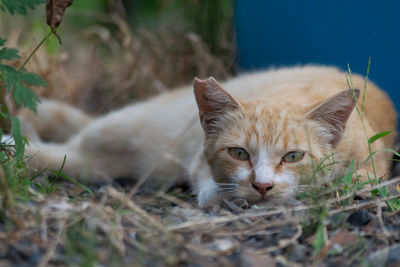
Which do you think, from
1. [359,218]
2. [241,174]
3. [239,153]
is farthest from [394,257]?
[239,153]

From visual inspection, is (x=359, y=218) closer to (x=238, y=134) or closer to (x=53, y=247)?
(x=238, y=134)

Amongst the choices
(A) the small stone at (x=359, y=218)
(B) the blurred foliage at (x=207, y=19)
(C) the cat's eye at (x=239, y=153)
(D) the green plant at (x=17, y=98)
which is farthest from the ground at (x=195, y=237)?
(B) the blurred foliage at (x=207, y=19)

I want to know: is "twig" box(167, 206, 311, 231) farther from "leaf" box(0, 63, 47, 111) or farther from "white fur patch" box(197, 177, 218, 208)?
"leaf" box(0, 63, 47, 111)

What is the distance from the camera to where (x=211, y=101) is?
269 cm

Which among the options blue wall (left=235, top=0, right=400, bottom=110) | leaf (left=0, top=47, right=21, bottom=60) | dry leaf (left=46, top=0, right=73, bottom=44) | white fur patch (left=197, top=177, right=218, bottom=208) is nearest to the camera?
leaf (left=0, top=47, right=21, bottom=60)

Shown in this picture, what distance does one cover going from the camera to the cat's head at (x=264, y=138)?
239 centimetres

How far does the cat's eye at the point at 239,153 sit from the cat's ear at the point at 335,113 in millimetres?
428

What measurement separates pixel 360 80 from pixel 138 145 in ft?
6.20

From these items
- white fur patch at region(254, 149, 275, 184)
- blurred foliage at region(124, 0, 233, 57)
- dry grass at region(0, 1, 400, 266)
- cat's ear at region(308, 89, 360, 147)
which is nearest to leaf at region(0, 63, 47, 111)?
dry grass at region(0, 1, 400, 266)

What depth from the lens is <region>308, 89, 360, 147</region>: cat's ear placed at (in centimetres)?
245

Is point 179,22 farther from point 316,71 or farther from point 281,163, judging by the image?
point 281,163

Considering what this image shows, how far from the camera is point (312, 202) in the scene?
2.00 meters

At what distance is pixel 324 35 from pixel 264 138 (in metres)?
1.93

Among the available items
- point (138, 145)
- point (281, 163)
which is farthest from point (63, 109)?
point (281, 163)
